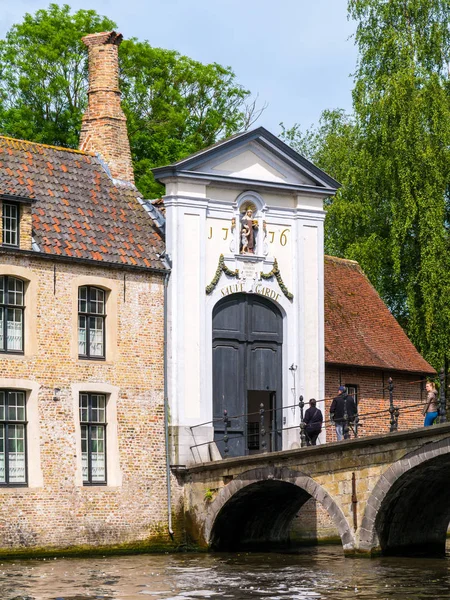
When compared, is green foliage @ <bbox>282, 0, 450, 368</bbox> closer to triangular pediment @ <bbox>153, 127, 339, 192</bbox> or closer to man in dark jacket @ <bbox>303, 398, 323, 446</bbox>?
triangular pediment @ <bbox>153, 127, 339, 192</bbox>

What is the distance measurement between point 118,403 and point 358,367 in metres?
6.55

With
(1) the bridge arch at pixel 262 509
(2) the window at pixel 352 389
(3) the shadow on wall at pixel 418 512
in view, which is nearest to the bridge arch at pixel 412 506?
(3) the shadow on wall at pixel 418 512

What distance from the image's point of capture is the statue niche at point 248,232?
26500mm

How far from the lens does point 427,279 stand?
111ft

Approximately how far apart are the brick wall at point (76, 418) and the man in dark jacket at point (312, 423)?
2.49 meters

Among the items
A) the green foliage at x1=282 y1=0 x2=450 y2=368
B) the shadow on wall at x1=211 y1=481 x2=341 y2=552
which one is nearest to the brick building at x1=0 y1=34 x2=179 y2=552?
the shadow on wall at x1=211 y1=481 x2=341 y2=552

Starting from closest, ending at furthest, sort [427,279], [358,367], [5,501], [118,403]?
[5,501]
[118,403]
[358,367]
[427,279]

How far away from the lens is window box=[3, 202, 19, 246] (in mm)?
23453

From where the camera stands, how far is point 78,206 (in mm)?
25031

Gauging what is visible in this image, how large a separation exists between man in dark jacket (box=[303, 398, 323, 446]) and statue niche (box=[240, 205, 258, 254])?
3.20 m

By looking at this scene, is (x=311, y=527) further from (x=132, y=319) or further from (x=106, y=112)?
(x=106, y=112)

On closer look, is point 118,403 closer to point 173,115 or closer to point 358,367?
point 358,367

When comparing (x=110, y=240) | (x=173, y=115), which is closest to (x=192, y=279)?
(x=110, y=240)

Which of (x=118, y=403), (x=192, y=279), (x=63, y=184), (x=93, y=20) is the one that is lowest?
(x=118, y=403)
